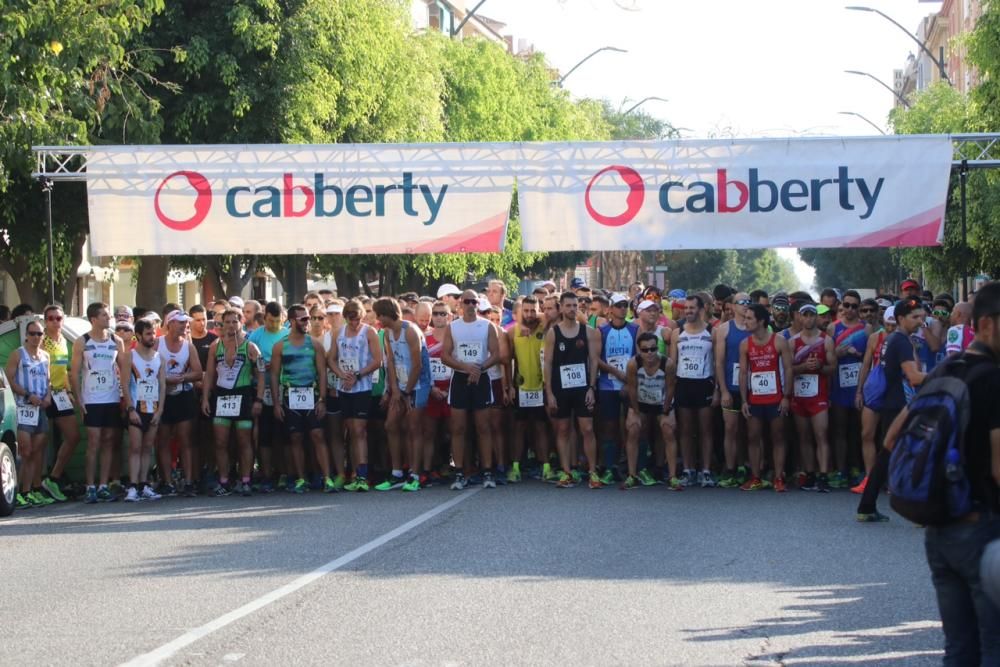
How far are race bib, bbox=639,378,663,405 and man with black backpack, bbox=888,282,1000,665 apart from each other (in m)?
9.82

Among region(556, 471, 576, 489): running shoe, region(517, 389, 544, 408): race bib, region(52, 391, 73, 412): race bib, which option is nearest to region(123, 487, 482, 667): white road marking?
region(556, 471, 576, 489): running shoe

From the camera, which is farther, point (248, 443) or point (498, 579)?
point (248, 443)

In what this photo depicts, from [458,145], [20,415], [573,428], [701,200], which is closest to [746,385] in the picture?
[573,428]

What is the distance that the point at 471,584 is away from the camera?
29.7 ft

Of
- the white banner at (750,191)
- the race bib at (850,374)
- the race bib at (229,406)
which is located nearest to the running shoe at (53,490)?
the race bib at (229,406)

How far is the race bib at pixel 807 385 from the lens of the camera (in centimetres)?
1478

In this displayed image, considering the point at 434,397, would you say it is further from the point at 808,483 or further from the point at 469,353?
the point at 808,483

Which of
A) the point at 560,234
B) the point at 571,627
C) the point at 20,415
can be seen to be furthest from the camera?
the point at 560,234

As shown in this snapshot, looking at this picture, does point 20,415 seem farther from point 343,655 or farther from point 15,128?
point 343,655

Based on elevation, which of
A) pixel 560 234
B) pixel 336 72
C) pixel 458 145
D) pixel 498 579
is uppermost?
pixel 336 72

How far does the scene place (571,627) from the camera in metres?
7.72

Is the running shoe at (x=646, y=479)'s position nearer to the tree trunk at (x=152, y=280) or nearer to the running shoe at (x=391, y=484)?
the running shoe at (x=391, y=484)

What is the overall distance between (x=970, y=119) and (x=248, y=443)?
58.4 feet

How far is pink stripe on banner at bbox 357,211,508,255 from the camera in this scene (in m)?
18.8
